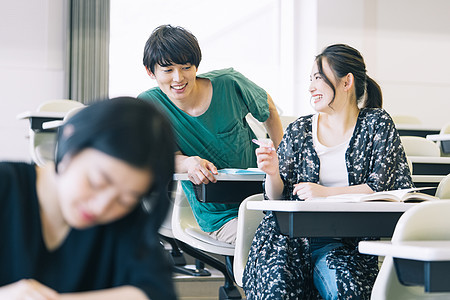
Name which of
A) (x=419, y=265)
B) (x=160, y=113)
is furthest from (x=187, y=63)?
(x=160, y=113)

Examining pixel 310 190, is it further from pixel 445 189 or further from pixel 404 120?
pixel 404 120

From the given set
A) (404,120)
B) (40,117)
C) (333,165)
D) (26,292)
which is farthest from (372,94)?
(404,120)

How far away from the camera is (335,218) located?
1.70m

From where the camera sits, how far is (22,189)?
100 cm

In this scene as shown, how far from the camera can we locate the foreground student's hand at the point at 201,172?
92.5 inches

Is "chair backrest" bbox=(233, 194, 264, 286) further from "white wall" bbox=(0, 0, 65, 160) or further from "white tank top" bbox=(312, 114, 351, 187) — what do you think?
"white wall" bbox=(0, 0, 65, 160)

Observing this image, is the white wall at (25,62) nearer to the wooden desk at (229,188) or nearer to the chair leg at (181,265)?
the chair leg at (181,265)

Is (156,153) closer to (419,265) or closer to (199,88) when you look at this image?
(419,265)

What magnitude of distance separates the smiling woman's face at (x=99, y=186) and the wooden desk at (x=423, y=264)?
62 centimetres

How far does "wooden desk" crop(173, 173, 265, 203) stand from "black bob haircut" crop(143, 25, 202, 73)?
52 cm

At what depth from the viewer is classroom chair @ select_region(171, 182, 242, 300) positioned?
2.63m

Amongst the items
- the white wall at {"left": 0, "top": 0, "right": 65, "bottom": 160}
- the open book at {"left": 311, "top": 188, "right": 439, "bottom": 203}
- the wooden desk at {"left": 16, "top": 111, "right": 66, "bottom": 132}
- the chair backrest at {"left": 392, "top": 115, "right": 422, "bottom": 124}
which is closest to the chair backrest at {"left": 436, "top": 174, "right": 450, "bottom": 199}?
the open book at {"left": 311, "top": 188, "right": 439, "bottom": 203}

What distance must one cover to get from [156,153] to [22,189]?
25 centimetres

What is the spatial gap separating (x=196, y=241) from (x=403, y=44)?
5146mm
